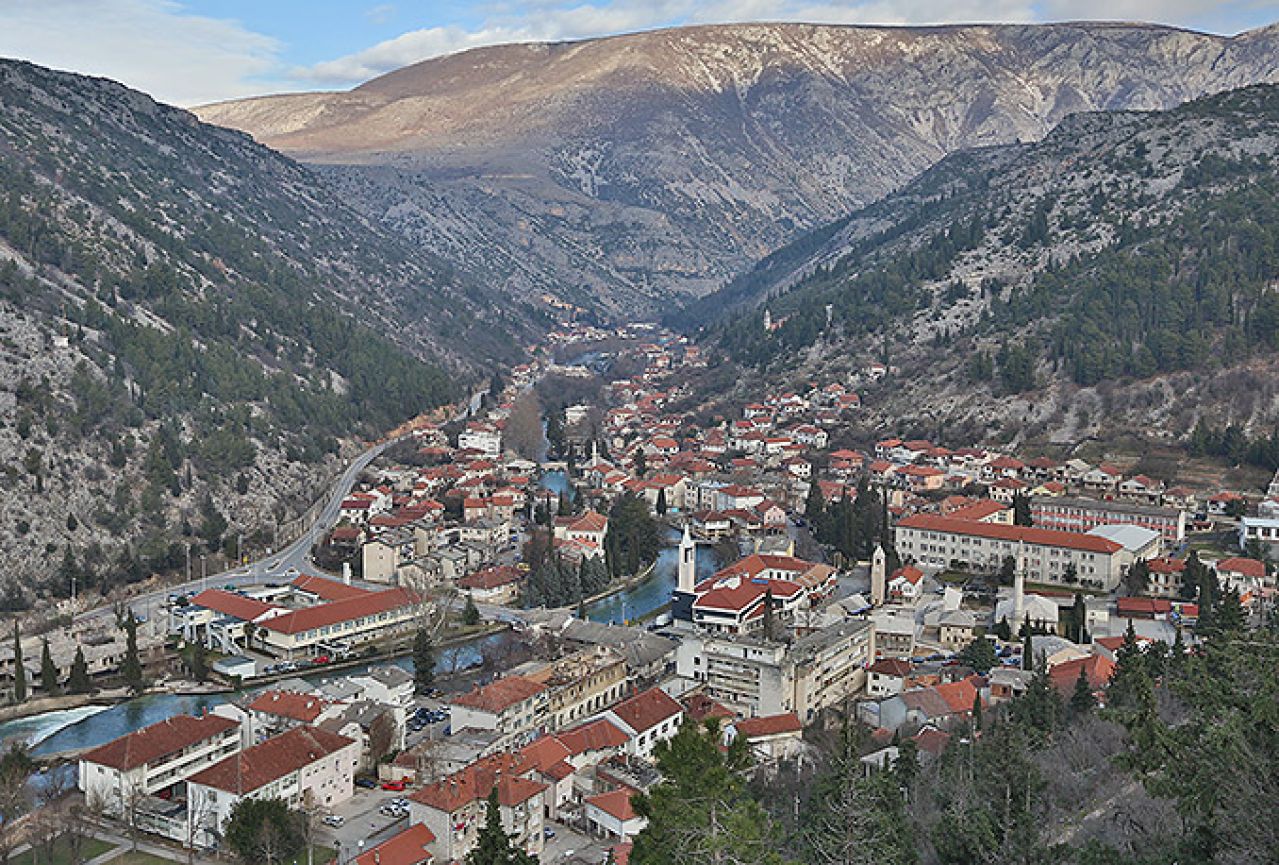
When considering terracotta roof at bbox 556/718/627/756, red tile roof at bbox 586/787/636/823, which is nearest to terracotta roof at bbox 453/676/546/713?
terracotta roof at bbox 556/718/627/756

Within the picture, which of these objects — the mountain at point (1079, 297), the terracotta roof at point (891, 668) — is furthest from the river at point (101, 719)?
the mountain at point (1079, 297)

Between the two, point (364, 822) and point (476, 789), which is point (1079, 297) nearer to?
point (476, 789)

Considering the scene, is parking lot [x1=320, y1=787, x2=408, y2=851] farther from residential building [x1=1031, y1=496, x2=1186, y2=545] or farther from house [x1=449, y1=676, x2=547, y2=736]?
residential building [x1=1031, y1=496, x2=1186, y2=545]

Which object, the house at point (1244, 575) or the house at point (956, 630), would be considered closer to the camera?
the house at point (956, 630)

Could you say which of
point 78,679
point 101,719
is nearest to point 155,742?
point 101,719

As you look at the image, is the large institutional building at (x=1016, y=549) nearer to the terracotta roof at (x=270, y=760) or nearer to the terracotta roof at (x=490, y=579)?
the terracotta roof at (x=490, y=579)

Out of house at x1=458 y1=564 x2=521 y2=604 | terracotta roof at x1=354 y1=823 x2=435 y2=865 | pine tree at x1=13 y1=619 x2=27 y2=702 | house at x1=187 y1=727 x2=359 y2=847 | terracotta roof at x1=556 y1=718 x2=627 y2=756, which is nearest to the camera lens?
terracotta roof at x1=354 y1=823 x2=435 y2=865

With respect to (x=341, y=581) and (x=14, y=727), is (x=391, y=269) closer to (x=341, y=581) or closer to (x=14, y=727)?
(x=341, y=581)
